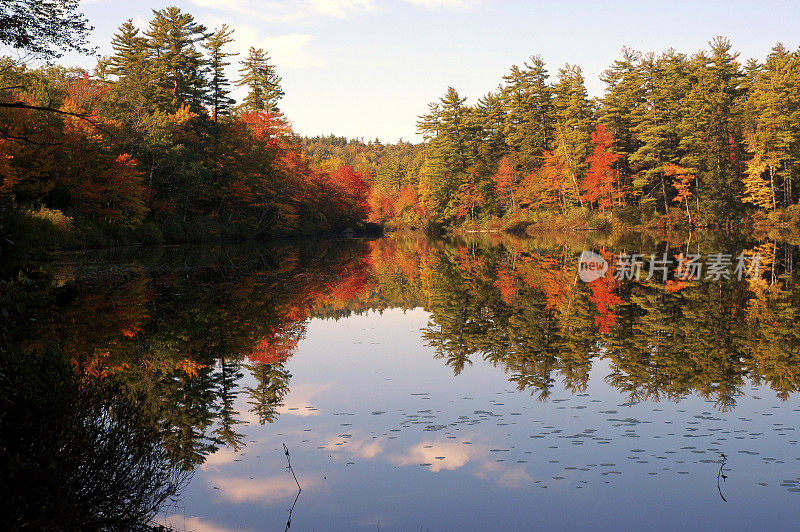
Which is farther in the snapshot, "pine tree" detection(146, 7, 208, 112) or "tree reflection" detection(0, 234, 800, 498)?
"pine tree" detection(146, 7, 208, 112)

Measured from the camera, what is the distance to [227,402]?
10148mm

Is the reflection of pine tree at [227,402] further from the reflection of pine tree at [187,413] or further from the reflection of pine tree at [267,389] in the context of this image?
the reflection of pine tree at [267,389]

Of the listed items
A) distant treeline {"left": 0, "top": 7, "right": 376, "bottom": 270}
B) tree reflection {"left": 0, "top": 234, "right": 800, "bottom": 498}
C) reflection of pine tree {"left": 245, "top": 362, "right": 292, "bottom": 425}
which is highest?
distant treeline {"left": 0, "top": 7, "right": 376, "bottom": 270}

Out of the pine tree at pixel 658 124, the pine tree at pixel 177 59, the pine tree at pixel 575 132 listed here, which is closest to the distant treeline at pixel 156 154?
the pine tree at pixel 177 59

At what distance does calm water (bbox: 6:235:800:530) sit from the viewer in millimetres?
6555

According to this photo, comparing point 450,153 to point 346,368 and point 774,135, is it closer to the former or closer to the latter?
point 774,135

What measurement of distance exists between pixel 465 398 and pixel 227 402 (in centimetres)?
409

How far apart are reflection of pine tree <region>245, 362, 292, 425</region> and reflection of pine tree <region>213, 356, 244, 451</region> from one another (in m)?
0.31

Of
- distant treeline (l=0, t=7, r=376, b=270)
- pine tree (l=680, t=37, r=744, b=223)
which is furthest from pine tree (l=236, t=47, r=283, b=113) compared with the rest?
pine tree (l=680, t=37, r=744, b=223)

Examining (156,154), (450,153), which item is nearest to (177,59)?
(156,154)

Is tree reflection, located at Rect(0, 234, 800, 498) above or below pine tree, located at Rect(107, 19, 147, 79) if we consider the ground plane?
below

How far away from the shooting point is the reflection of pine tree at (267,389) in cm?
988

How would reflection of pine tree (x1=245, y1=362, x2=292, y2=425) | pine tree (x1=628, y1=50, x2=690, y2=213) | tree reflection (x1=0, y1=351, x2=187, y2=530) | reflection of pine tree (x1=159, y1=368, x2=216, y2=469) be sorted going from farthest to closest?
pine tree (x1=628, y1=50, x2=690, y2=213)
reflection of pine tree (x1=245, y1=362, x2=292, y2=425)
reflection of pine tree (x1=159, y1=368, x2=216, y2=469)
tree reflection (x1=0, y1=351, x2=187, y2=530)

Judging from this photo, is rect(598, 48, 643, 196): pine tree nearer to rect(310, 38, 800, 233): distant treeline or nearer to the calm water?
rect(310, 38, 800, 233): distant treeline
